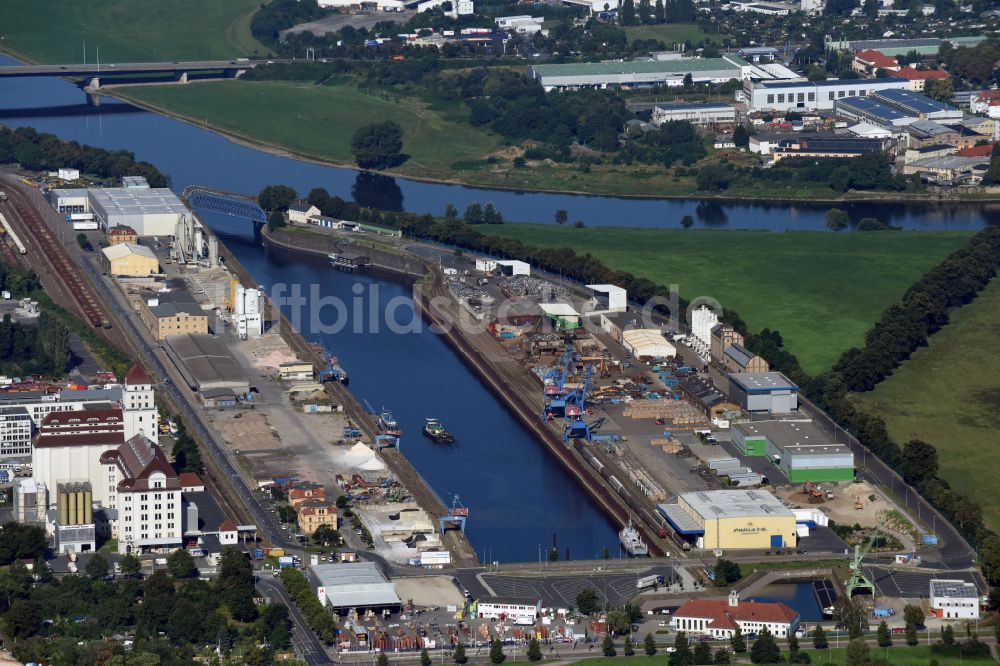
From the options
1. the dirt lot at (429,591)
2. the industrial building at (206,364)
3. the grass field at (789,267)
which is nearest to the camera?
the dirt lot at (429,591)

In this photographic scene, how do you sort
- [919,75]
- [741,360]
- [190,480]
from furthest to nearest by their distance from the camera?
1. [919,75]
2. [741,360]
3. [190,480]

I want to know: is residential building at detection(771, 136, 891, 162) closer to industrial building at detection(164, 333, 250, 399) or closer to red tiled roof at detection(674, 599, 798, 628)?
industrial building at detection(164, 333, 250, 399)

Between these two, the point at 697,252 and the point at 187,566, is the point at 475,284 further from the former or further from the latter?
the point at 187,566

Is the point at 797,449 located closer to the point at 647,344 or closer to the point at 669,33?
the point at 647,344

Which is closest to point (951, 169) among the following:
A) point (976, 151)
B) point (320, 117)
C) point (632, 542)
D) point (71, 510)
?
point (976, 151)

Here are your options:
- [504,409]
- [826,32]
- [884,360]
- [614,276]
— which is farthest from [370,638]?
[826,32]

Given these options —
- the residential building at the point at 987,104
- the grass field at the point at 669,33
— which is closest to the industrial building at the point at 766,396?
the residential building at the point at 987,104

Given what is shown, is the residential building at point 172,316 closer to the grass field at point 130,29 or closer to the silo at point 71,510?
the silo at point 71,510
